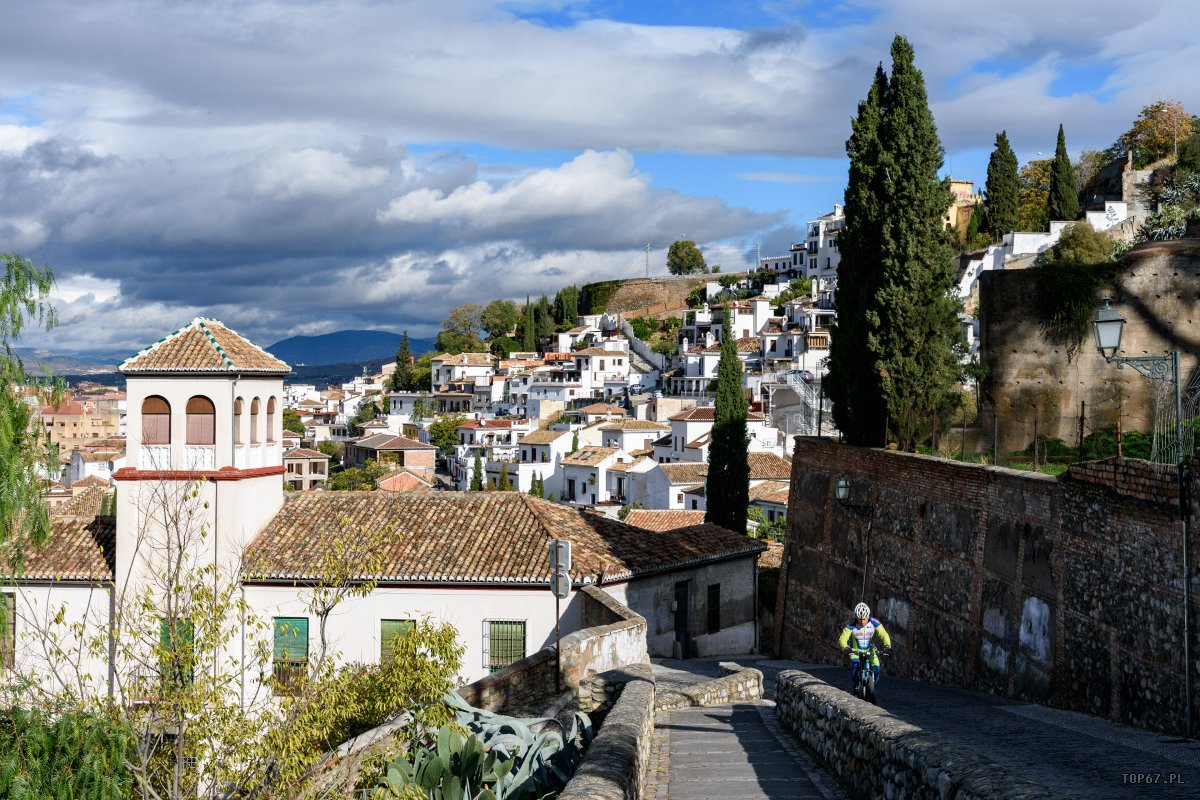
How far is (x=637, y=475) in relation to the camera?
66.7 meters

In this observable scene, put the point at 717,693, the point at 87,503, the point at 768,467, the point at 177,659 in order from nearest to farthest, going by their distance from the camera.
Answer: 1. the point at 177,659
2. the point at 717,693
3. the point at 87,503
4. the point at 768,467

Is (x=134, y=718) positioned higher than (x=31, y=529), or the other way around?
(x=31, y=529)

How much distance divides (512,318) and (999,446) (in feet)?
417

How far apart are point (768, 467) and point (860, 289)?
3649 centimetres

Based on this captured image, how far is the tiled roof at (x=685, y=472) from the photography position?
202 ft

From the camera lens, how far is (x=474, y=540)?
21203mm

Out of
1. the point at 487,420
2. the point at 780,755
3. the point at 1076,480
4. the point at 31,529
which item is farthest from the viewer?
the point at 487,420

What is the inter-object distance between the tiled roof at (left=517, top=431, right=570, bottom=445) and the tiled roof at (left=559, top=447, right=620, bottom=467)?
3294 millimetres

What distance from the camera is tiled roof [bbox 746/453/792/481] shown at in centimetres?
5619

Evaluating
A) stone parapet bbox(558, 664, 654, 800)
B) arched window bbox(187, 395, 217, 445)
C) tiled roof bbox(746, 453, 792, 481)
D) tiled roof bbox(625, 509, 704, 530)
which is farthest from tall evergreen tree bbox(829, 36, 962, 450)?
tiled roof bbox(746, 453, 792, 481)

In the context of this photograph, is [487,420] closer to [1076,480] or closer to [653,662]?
[653,662]

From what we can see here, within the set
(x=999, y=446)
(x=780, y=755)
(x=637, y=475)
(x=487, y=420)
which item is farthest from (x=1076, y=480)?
(x=487, y=420)

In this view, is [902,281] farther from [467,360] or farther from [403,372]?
[403,372]

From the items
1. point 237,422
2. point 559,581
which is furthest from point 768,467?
Answer: point 559,581
